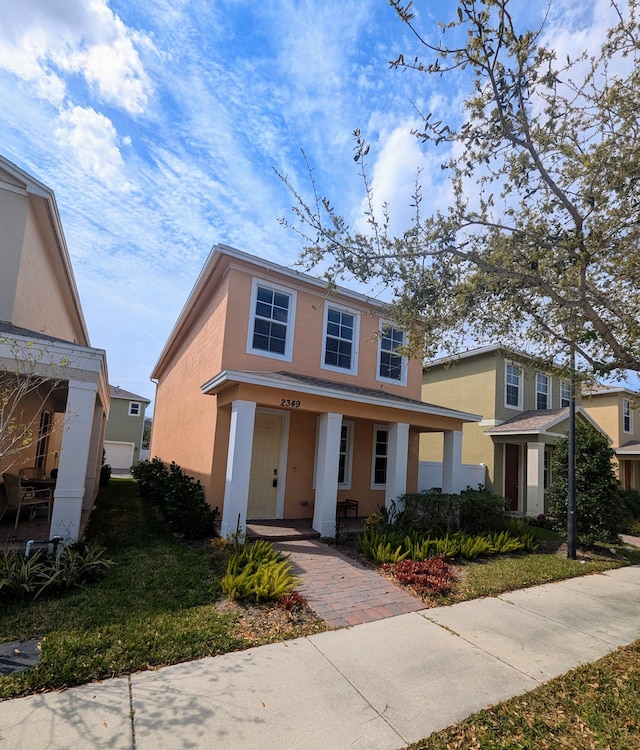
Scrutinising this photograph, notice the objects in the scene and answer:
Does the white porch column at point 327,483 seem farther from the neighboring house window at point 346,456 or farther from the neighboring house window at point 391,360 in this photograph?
the neighboring house window at point 391,360

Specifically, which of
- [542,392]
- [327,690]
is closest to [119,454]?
[542,392]

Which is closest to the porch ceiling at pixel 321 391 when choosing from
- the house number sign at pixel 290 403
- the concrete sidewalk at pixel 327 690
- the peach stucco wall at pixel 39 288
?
the house number sign at pixel 290 403

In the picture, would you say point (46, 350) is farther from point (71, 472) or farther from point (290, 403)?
point (290, 403)

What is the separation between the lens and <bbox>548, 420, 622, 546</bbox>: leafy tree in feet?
33.6

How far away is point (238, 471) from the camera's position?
26.4 feet

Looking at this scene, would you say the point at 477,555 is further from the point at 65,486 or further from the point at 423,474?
the point at 65,486

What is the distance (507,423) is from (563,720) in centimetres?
1468

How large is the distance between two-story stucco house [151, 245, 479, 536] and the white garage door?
71.0ft

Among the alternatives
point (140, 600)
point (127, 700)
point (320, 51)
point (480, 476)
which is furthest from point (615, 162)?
point (480, 476)

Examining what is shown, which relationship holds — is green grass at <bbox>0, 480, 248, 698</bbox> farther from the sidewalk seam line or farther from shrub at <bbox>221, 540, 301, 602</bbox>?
the sidewalk seam line

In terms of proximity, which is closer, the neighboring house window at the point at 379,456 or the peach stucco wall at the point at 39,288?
the peach stucco wall at the point at 39,288

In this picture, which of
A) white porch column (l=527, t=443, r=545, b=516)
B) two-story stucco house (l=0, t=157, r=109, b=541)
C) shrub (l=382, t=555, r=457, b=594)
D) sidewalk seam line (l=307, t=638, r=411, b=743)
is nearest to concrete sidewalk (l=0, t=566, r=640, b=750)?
sidewalk seam line (l=307, t=638, r=411, b=743)

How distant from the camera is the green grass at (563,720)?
10.4 feet

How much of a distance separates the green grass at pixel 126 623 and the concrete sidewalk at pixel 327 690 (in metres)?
0.20
